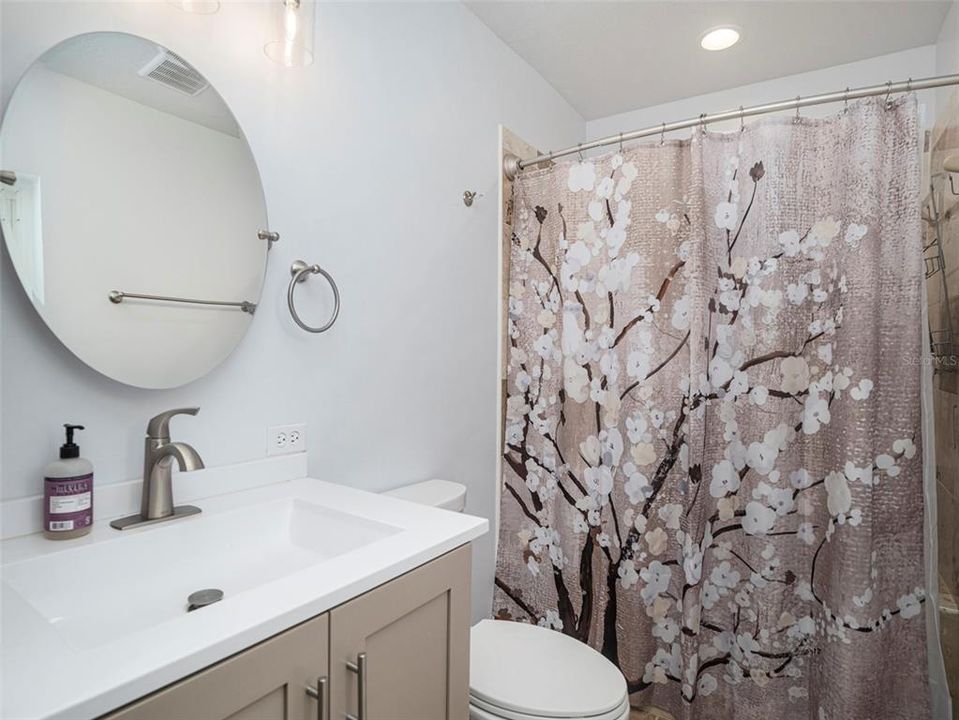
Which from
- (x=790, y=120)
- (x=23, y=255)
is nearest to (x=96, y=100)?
(x=23, y=255)

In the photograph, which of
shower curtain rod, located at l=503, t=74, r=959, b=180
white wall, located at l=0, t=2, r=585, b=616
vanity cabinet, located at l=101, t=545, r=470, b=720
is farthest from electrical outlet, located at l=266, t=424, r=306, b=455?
shower curtain rod, located at l=503, t=74, r=959, b=180

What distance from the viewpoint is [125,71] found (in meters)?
1.04

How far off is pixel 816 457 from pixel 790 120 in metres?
1.06

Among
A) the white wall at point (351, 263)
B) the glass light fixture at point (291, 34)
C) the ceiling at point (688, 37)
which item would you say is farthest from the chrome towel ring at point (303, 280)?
the ceiling at point (688, 37)

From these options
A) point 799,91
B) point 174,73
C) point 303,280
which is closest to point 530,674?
point 303,280

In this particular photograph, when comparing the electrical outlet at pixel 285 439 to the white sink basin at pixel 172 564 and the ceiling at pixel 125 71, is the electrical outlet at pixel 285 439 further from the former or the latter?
the ceiling at pixel 125 71

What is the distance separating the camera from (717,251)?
1764mm

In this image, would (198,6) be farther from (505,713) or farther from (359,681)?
(505,713)

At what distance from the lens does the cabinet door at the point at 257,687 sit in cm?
59

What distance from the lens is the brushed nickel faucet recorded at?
3.31ft

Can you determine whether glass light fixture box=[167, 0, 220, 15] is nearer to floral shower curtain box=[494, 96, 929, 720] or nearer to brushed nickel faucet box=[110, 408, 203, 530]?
brushed nickel faucet box=[110, 408, 203, 530]

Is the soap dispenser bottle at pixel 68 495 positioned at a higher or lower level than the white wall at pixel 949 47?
lower

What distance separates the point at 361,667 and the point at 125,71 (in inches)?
46.9

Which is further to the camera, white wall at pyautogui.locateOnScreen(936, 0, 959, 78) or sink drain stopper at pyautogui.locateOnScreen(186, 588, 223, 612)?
white wall at pyautogui.locateOnScreen(936, 0, 959, 78)
